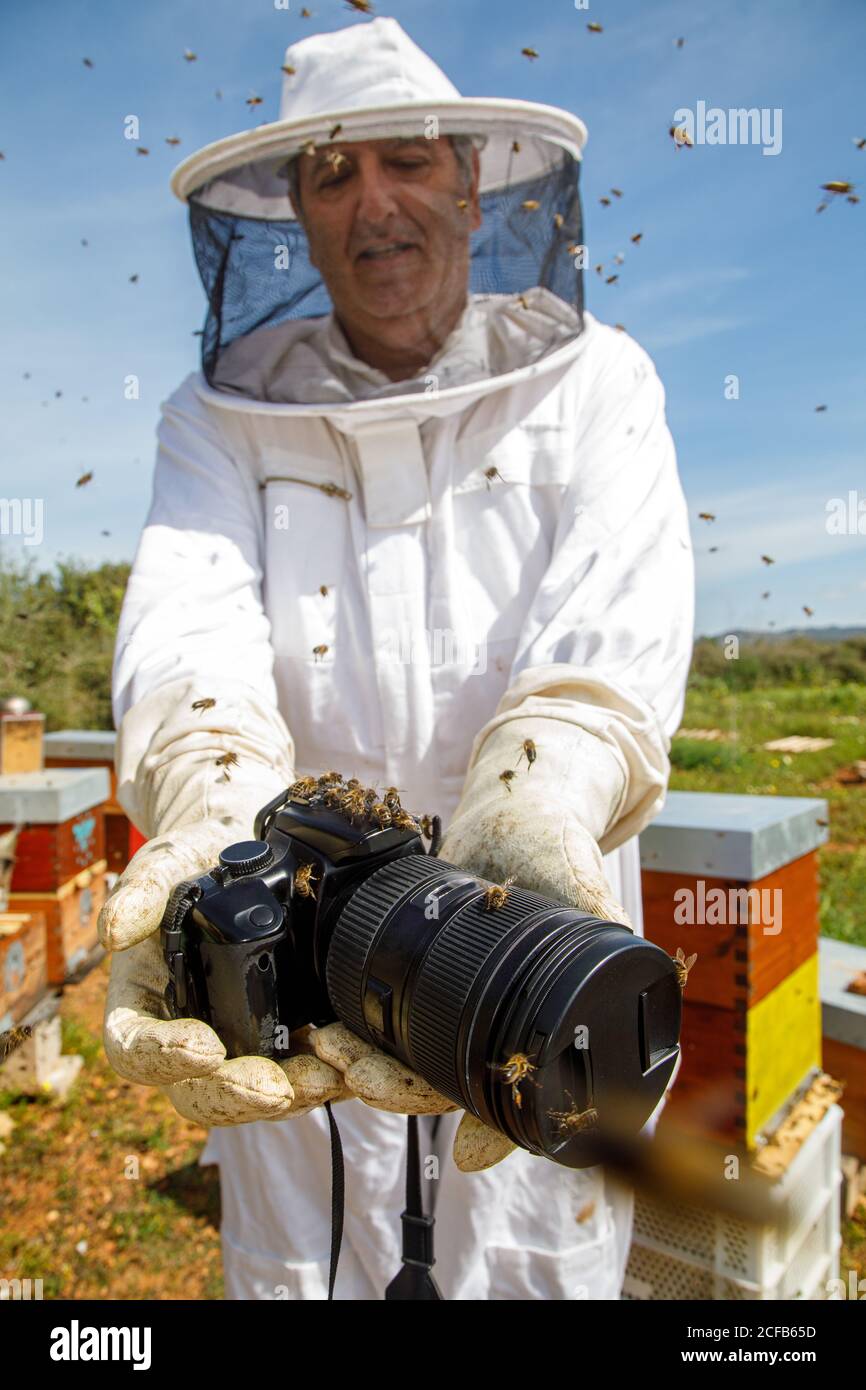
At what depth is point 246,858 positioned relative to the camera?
1.33m

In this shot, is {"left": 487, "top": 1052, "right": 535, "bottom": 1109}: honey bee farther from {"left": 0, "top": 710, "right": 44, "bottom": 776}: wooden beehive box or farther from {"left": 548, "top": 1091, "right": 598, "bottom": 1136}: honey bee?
{"left": 0, "top": 710, "right": 44, "bottom": 776}: wooden beehive box

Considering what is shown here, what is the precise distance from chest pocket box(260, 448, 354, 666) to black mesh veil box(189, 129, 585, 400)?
45 cm

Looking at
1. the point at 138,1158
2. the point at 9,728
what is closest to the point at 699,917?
the point at 138,1158

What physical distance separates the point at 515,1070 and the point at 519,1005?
8 cm

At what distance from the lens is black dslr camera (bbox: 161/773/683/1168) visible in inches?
44.4

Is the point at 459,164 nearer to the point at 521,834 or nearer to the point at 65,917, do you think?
the point at 521,834

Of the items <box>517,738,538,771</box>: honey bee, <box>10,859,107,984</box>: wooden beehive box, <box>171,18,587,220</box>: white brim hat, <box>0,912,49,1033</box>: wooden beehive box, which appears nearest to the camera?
<box>517,738,538,771</box>: honey bee

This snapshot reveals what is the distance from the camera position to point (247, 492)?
8.05 feet

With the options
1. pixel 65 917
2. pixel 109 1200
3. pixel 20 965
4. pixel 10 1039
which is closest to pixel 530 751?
pixel 10 1039

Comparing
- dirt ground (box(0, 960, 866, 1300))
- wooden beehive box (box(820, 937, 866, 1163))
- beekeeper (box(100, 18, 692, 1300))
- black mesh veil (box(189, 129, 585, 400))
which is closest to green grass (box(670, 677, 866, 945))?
wooden beehive box (box(820, 937, 866, 1163))

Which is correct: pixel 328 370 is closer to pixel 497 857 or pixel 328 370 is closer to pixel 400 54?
pixel 400 54

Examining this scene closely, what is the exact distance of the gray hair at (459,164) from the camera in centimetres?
252

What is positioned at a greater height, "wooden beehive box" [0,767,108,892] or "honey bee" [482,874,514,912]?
"honey bee" [482,874,514,912]

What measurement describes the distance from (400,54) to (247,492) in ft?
3.93
